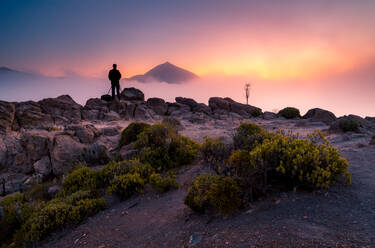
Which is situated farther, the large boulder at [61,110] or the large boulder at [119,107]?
the large boulder at [119,107]

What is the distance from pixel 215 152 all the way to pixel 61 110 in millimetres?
18643

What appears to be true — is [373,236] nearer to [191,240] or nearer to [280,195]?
[280,195]

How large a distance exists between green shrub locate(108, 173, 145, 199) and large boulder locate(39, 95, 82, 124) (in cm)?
1515

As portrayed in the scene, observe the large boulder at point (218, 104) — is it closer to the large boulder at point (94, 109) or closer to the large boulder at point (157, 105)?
the large boulder at point (157, 105)

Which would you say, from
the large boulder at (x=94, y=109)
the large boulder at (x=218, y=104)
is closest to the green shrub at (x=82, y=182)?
the large boulder at (x=94, y=109)

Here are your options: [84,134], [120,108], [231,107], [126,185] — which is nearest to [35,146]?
[84,134]

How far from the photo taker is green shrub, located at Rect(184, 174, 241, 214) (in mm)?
4066

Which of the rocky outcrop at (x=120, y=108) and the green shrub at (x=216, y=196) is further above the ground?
the rocky outcrop at (x=120, y=108)

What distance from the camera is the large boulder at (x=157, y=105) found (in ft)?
88.5

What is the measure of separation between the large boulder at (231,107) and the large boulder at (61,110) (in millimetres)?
15959

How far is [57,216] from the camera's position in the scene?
5578 millimetres

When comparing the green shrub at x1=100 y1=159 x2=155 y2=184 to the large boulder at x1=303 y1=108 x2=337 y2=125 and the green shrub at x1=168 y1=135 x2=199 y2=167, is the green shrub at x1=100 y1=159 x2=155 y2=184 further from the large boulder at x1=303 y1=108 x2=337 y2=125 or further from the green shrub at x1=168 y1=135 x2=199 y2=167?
the large boulder at x1=303 y1=108 x2=337 y2=125

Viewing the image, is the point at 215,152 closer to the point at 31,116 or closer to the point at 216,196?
the point at 216,196

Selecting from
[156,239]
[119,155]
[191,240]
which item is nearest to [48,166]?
[119,155]
